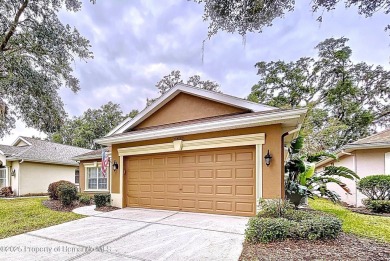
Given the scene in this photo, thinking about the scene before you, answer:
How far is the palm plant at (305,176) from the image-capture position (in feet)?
28.0

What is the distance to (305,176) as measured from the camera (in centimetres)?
907

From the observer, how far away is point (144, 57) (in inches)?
625

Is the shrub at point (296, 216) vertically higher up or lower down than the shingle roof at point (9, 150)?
lower down

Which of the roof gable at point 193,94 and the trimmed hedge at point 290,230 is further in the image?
the roof gable at point 193,94

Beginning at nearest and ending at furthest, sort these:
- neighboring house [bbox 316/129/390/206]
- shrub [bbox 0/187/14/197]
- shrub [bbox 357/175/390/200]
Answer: shrub [bbox 357/175/390/200] < neighboring house [bbox 316/129/390/206] < shrub [bbox 0/187/14/197]

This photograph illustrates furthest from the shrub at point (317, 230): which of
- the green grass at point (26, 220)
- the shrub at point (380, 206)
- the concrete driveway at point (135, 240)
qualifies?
the green grass at point (26, 220)

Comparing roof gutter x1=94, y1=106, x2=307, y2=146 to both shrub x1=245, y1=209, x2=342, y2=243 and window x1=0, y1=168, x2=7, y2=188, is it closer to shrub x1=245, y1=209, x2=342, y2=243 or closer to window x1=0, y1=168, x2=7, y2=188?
shrub x1=245, y1=209, x2=342, y2=243

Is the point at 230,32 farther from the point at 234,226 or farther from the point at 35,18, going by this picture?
the point at 35,18

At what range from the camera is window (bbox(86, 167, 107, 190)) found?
1523 cm

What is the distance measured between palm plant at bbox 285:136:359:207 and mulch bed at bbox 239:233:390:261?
3413 mm

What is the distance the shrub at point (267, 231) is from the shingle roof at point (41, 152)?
16.5m

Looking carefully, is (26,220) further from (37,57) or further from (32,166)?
(32,166)

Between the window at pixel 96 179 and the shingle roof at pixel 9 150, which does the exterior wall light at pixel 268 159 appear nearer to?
the window at pixel 96 179

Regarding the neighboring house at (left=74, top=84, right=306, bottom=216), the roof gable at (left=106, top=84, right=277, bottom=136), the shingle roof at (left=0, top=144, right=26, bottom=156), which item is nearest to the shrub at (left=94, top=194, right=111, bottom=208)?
the neighboring house at (left=74, top=84, right=306, bottom=216)
